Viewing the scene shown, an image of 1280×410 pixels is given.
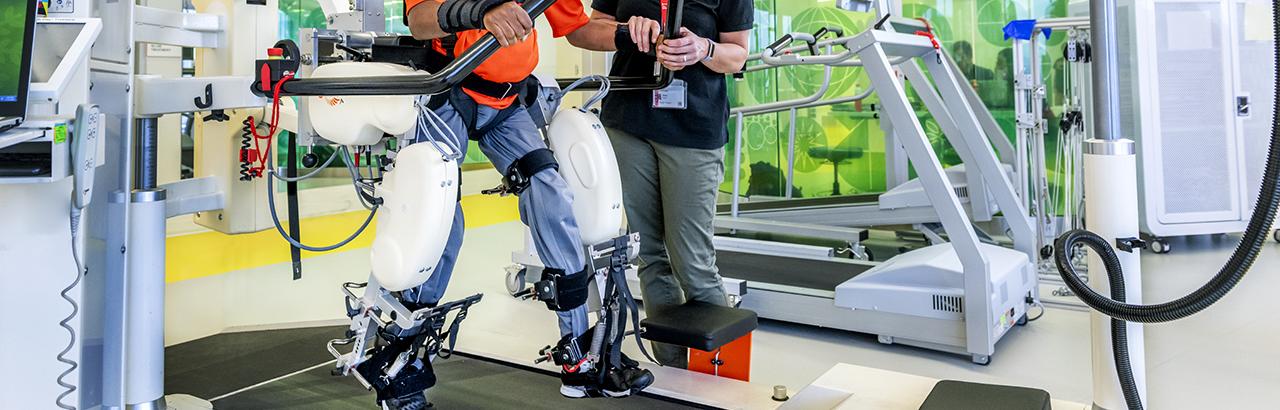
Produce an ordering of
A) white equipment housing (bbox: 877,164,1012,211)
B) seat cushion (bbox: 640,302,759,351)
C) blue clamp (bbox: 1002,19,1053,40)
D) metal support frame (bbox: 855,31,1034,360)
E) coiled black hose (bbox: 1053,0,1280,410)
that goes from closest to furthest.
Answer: coiled black hose (bbox: 1053,0,1280,410) → seat cushion (bbox: 640,302,759,351) → metal support frame (bbox: 855,31,1034,360) → blue clamp (bbox: 1002,19,1053,40) → white equipment housing (bbox: 877,164,1012,211)

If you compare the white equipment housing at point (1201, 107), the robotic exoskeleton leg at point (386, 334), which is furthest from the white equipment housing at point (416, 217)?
the white equipment housing at point (1201, 107)

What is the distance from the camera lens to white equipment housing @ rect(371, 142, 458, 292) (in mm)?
1809

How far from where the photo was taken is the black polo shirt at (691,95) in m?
2.61

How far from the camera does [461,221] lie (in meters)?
2.14

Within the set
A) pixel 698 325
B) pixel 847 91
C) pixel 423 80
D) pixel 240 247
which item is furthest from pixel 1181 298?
pixel 847 91

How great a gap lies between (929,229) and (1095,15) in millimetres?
4138

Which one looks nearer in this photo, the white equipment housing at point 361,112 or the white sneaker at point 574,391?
the white equipment housing at point 361,112

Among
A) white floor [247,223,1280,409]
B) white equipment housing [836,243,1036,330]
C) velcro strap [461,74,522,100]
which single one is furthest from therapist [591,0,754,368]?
white equipment housing [836,243,1036,330]

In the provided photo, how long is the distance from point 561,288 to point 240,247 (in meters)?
4.21

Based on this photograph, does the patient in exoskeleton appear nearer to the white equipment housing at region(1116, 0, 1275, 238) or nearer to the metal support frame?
the metal support frame

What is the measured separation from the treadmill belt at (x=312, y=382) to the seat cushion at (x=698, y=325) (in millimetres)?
247

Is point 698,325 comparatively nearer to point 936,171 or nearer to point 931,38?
point 936,171

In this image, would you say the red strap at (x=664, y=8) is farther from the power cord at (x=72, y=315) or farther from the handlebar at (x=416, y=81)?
the power cord at (x=72, y=315)

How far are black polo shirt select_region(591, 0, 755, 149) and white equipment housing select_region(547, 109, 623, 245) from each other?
0.44 metres
